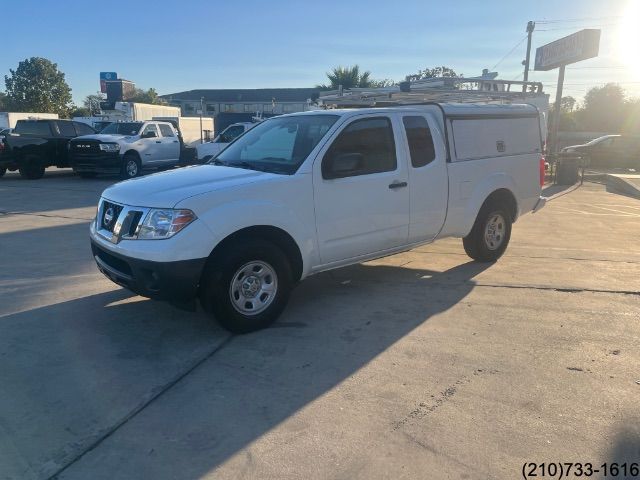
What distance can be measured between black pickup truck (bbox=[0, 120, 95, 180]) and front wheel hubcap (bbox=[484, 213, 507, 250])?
15.0 metres

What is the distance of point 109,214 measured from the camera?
4.62m

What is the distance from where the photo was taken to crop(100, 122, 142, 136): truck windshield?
1742cm

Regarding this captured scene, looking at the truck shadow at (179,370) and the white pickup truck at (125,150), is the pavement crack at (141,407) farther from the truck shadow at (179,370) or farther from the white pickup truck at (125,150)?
the white pickup truck at (125,150)

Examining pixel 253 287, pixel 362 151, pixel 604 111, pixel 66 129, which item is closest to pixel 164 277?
pixel 253 287

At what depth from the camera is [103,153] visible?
16141 mm

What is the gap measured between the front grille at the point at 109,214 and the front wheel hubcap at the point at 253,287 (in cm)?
116

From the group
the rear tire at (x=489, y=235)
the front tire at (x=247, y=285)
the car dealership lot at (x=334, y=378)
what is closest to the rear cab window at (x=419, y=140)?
the rear tire at (x=489, y=235)

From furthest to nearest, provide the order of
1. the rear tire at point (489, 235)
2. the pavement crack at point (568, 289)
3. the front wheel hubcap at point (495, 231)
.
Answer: the front wheel hubcap at point (495, 231) → the rear tire at point (489, 235) → the pavement crack at point (568, 289)

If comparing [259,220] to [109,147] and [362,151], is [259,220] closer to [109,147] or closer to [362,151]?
[362,151]

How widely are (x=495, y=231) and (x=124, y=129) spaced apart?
1438 cm

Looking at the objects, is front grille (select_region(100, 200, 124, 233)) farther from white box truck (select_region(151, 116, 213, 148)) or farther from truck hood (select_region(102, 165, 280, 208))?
white box truck (select_region(151, 116, 213, 148))

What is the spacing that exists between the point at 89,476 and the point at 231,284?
1863mm

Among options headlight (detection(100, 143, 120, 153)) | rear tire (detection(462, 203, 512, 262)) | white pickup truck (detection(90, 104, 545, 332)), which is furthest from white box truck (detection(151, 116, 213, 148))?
white pickup truck (detection(90, 104, 545, 332))

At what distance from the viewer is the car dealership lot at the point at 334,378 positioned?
2.89 m
